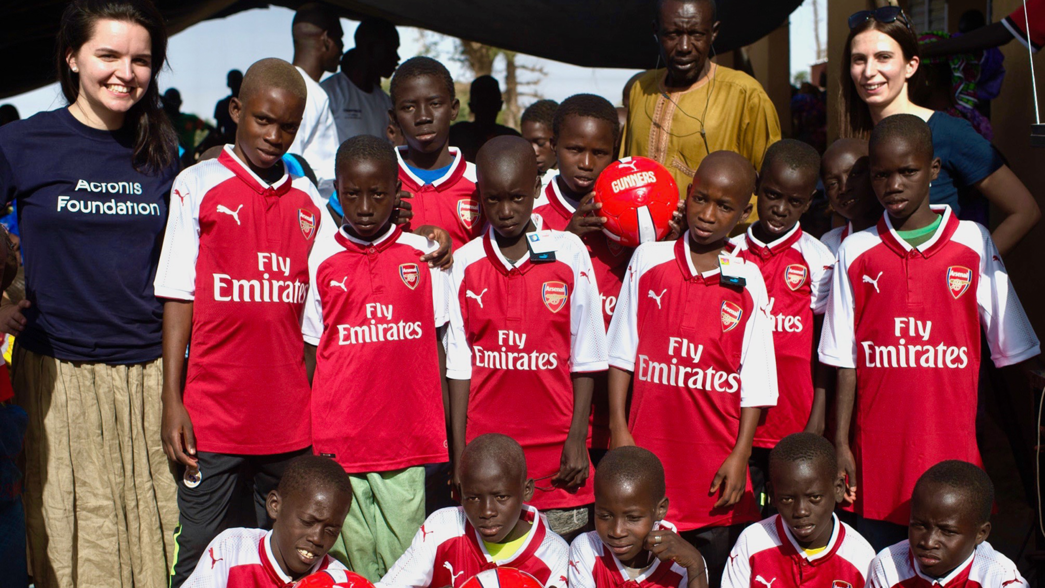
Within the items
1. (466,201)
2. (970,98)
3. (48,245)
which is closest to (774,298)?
(466,201)

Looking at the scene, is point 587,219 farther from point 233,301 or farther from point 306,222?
point 233,301

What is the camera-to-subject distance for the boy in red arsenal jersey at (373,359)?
11.7ft

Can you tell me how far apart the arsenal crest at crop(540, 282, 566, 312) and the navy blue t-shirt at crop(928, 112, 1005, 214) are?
1.56 m

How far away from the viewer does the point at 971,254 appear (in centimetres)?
353

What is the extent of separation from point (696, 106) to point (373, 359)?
73.3 inches

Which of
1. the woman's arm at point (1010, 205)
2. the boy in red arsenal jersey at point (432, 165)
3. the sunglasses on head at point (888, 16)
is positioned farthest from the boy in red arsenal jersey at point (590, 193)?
the woman's arm at point (1010, 205)

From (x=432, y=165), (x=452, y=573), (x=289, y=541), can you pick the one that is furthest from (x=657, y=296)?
(x=289, y=541)

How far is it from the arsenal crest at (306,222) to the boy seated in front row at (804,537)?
1934 millimetres

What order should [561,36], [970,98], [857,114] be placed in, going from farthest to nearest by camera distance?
[561,36] < [970,98] < [857,114]

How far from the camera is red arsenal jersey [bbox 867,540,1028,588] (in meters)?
3.20

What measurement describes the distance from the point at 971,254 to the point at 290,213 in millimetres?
2576

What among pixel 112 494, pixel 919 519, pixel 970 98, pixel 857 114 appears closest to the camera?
pixel 919 519

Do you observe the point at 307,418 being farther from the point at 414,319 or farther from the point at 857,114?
the point at 857,114

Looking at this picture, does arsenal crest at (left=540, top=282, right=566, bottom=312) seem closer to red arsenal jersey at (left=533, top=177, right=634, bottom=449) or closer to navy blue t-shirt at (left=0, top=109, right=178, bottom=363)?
red arsenal jersey at (left=533, top=177, right=634, bottom=449)
